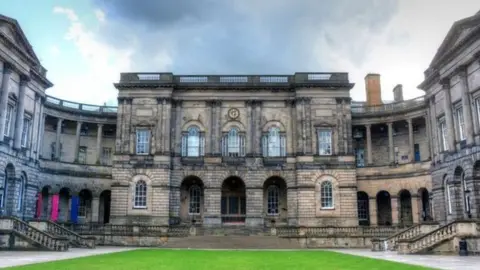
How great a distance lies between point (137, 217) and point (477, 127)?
27004mm

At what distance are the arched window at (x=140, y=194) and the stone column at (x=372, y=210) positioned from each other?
20.8 metres

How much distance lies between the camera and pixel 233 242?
33.6 m

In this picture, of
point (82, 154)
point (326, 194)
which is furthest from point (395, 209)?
point (82, 154)

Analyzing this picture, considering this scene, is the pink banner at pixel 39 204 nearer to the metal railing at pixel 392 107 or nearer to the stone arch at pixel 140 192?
the stone arch at pixel 140 192

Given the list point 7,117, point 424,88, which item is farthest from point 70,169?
point 424,88

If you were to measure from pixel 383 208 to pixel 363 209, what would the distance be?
196 centimetres

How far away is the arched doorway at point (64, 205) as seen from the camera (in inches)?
1764

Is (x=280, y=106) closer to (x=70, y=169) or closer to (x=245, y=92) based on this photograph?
(x=245, y=92)

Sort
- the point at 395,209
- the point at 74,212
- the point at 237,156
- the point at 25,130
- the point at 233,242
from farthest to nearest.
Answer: the point at 74,212
the point at 395,209
the point at 237,156
the point at 25,130
the point at 233,242

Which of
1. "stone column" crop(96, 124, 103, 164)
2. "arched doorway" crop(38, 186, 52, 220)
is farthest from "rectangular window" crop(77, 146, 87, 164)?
"arched doorway" crop(38, 186, 52, 220)

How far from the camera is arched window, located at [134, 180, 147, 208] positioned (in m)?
40.9

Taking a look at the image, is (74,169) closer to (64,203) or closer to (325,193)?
(64,203)

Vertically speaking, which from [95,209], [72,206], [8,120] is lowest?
[95,209]

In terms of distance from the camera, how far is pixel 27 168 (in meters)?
36.5
